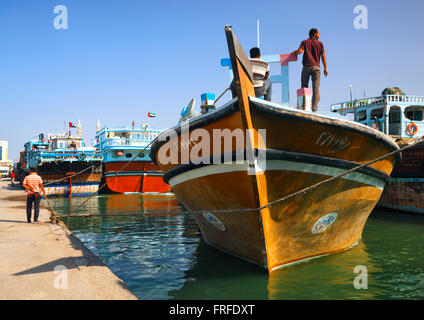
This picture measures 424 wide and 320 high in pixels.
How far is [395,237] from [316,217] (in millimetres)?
4275

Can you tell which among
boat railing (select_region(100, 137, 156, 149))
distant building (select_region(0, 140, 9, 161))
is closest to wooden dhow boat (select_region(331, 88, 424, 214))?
boat railing (select_region(100, 137, 156, 149))

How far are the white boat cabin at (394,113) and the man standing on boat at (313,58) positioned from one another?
11.4 m

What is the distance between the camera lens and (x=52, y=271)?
14.1 ft

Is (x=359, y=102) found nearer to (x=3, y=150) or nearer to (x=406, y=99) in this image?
(x=406, y=99)

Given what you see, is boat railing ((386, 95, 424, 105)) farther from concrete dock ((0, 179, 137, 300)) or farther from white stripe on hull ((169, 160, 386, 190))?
concrete dock ((0, 179, 137, 300))

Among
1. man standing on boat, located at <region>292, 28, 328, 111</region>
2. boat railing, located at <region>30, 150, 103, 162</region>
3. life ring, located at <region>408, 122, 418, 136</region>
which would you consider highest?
man standing on boat, located at <region>292, 28, 328, 111</region>

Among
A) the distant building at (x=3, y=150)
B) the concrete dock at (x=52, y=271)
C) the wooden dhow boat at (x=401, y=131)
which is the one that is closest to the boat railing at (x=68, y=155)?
the concrete dock at (x=52, y=271)

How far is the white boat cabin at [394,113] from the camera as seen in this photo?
16.5 m

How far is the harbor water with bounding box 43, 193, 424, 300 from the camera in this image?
14.6 ft

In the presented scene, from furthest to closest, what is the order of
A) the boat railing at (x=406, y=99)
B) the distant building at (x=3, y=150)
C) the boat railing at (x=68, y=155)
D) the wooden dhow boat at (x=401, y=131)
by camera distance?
Answer: the distant building at (x=3, y=150) < the boat railing at (x=68, y=155) < the boat railing at (x=406, y=99) < the wooden dhow boat at (x=401, y=131)

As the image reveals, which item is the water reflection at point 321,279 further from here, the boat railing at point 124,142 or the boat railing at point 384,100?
the boat railing at point 124,142

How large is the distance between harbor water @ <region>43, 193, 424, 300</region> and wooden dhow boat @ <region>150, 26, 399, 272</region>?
373mm

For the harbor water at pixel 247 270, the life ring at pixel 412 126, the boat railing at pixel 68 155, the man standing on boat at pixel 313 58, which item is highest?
the man standing on boat at pixel 313 58
